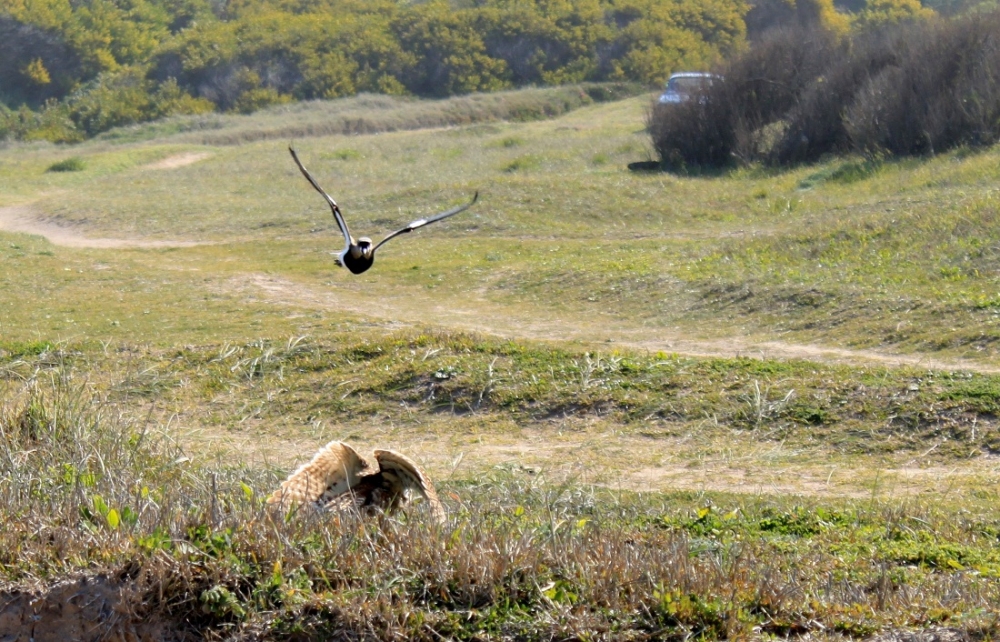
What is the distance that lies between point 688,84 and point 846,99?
4512 mm

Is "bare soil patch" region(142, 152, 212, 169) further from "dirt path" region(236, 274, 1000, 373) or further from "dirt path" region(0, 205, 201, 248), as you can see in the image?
"dirt path" region(236, 274, 1000, 373)

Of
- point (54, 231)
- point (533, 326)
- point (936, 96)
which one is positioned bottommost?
point (54, 231)

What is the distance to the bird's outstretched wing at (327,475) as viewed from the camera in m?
4.78

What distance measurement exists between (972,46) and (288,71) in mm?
28558

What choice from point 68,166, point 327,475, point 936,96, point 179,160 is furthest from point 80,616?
point 179,160

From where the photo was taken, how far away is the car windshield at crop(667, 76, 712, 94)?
22.7 metres

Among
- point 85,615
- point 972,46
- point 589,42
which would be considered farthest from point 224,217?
point 589,42

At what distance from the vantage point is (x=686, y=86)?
77.8 feet

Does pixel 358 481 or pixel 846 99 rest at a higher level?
pixel 358 481

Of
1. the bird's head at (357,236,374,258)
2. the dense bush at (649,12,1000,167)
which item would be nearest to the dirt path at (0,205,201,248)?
the dense bush at (649,12,1000,167)

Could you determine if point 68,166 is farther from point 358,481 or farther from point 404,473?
point 404,473

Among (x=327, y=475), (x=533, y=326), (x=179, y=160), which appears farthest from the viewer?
(x=179, y=160)

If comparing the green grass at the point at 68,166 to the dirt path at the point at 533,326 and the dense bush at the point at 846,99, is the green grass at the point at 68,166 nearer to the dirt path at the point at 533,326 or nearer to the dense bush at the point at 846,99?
the dense bush at the point at 846,99

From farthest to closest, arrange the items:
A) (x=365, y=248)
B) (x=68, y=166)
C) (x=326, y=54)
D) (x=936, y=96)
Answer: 1. (x=326, y=54)
2. (x=68, y=166)
3. (x=936, y=96)
4. (x=365, y=248)
